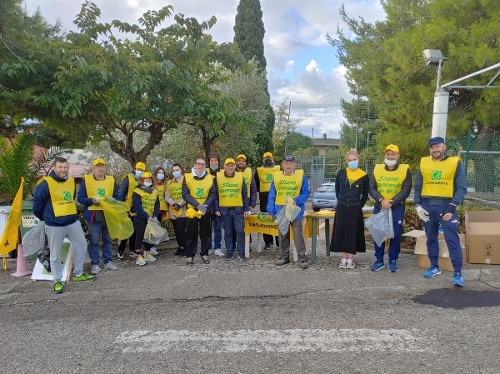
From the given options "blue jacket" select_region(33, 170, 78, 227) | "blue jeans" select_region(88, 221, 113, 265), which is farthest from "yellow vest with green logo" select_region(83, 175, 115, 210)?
"blue jacket" select_region(33, 170, 78, 227)

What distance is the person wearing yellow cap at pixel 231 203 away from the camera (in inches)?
300

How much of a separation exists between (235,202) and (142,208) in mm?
1624

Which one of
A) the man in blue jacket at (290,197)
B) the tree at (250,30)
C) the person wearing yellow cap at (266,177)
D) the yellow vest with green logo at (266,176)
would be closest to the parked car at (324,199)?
the tree at (250,30)

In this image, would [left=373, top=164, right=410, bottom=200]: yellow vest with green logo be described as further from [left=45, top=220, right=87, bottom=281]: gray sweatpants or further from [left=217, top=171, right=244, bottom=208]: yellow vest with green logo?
[left=45, top=220, right=87, bottom=281]: gray sweatpants

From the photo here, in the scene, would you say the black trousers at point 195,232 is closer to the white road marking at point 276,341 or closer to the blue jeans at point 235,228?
the blue jeans at point 235,228

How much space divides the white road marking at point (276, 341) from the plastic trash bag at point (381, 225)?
7.63 ft

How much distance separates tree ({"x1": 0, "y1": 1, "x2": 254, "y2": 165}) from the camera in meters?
7.23

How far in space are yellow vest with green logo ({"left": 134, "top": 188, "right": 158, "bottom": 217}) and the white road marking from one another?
3.43 meters

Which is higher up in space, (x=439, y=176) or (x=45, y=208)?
(x=439, y=176)

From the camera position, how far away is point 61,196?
237 inches

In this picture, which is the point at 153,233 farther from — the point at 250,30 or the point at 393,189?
the point at 250,30

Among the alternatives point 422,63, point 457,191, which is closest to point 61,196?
point 457,191

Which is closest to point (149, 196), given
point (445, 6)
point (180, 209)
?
point (180, 209)

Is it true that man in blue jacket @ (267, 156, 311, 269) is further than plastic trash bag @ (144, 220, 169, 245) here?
No
